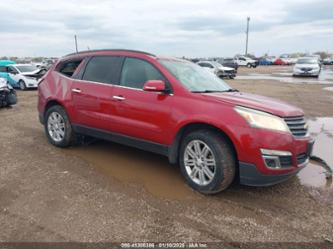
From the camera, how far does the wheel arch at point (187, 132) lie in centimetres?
386

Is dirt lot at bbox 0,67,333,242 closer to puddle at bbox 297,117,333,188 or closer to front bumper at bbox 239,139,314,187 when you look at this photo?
puddle at bbox 297,117,333,188

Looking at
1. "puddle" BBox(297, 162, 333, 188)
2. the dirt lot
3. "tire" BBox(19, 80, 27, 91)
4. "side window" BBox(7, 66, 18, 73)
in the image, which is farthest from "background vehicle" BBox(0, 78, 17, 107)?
"puddle" BBox(297, 162, 333, 188)

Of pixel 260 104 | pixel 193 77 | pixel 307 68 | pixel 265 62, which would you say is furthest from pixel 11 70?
pixel 265 62

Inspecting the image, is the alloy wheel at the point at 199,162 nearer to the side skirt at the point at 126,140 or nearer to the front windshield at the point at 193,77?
the side skirt at the point at 126,140

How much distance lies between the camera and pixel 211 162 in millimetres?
3938

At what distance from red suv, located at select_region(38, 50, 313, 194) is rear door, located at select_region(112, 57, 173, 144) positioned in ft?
0.04

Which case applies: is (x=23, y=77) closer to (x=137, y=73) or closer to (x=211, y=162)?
(x=137, y=73)

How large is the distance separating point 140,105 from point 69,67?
2174 millimetres

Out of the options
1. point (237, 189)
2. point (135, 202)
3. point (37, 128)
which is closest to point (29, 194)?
point (135, 202)

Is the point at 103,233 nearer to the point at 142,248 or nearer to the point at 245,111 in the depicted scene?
the point at 142,248

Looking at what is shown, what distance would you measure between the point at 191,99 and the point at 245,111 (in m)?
0.71

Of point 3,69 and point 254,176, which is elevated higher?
point 3,69

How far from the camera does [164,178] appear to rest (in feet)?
14.9

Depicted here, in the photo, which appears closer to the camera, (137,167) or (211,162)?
(211,162)
